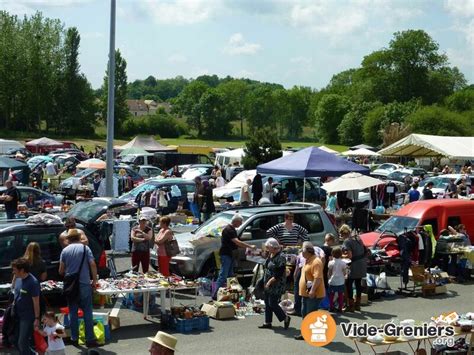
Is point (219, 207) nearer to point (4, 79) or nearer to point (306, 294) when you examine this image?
point (306, 294)

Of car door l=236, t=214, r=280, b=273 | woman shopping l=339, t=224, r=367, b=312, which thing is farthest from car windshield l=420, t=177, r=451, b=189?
woman shopping l=339, t=224, r=367, b=312

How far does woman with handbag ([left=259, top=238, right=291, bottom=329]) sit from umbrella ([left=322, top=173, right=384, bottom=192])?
31.1ft

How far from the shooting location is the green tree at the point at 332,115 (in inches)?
5000

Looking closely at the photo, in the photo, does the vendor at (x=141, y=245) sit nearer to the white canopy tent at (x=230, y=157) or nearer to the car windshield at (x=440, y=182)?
the car windshield at (x=440, y=182)

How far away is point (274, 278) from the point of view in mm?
11227

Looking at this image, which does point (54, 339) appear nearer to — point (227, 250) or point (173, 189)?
point (227, 250)

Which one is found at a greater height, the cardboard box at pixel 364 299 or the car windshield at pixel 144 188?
the car windshield at pixel 144 188

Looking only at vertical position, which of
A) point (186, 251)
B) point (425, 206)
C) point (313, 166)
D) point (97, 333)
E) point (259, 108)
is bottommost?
point (97, 333)

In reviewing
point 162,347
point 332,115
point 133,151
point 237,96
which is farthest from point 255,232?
point 237,96

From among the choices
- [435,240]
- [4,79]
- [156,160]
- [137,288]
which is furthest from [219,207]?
[4,79]

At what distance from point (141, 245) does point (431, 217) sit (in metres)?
7.68

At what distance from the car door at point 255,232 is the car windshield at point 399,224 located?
3.85 metres

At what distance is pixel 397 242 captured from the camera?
624 inches

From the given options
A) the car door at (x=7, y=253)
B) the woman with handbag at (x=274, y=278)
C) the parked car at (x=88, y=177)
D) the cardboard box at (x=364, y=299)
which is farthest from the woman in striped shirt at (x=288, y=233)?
the parked car at (x=88, y=177)
